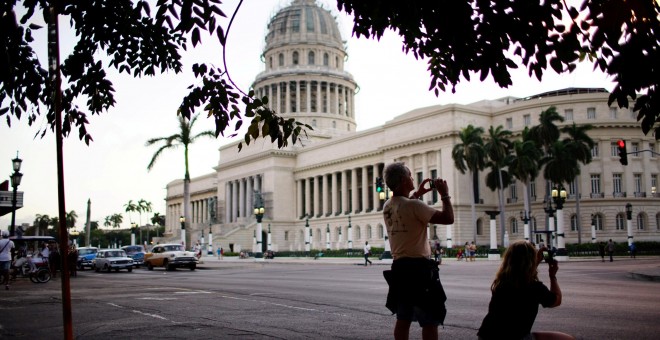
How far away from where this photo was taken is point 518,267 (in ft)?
16.9

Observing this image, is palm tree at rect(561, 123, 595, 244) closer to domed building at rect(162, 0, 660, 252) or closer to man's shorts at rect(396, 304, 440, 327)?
domed building at rect(162, 0, 660, 252)

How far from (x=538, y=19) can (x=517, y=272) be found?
2.53 meters

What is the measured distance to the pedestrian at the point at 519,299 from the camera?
507cm

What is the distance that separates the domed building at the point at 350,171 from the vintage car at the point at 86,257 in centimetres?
1509

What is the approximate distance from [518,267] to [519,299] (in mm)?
250

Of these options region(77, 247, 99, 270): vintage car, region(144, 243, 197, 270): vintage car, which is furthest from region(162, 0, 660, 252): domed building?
region(144, 243, 197, 270): vintage car

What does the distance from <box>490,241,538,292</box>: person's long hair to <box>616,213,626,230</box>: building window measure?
65.5 metres

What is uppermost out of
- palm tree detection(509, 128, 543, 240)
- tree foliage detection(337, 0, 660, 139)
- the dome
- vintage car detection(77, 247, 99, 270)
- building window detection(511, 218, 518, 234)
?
the dome

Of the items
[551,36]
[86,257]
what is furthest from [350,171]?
[551,36]

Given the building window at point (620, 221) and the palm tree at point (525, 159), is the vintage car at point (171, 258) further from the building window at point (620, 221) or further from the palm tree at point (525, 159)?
the building window at point (620, 221)

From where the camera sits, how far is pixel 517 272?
5133mm

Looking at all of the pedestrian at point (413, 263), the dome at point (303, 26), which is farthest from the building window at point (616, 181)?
the pedestrian at point (413, 263)

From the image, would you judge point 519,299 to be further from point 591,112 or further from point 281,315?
point 591,112

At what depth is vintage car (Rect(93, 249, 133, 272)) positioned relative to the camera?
3547 cm
